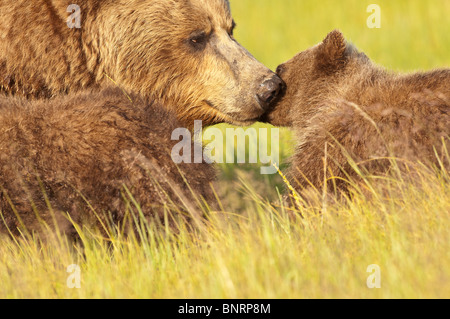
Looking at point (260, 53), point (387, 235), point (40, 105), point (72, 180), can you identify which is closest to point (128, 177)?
point (72, 180)

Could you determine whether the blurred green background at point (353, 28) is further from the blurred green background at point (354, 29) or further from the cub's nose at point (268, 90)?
the cub's nose at point (268, 90)

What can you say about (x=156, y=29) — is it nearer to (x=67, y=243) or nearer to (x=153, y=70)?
(x=153, y=70)

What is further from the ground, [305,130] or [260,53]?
[260,53]

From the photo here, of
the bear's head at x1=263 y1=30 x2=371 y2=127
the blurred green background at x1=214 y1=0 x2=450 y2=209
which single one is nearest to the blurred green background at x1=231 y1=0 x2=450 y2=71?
the blurred green background at x1=214 y1=0 x2=450 y2=209

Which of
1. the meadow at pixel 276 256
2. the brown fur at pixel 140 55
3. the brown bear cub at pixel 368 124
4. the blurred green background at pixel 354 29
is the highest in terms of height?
the blurred green background at pixel 354 29

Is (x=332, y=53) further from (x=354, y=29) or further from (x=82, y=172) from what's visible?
(x=354, y=29)

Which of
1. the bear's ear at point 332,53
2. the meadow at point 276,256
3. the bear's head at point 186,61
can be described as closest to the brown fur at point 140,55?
the bear's head at point 186,61

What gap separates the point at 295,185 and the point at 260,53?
36.1 ft

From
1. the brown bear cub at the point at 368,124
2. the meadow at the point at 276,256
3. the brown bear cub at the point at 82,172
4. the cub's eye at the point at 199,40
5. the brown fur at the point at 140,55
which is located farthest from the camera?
the cub's eye at the point at 199,40

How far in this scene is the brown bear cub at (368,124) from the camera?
4.82 metres

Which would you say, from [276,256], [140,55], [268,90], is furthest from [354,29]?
[276,256]

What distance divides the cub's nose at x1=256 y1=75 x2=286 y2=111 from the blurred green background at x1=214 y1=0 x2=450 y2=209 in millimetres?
7370

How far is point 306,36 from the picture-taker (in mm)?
16016
